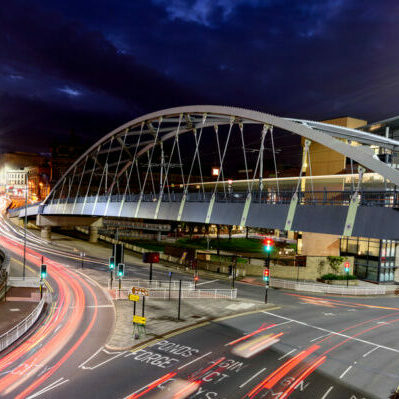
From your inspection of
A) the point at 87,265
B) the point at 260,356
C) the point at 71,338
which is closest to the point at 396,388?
the point at 260,356

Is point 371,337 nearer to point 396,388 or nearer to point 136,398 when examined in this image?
point 396,388

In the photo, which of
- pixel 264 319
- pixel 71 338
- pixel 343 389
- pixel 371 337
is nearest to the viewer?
pixel 343 389

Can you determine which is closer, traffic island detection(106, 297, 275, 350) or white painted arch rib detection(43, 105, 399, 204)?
white painted arch rib detection(43, 105, 399, 204)

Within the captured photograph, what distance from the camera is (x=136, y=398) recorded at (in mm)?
14188

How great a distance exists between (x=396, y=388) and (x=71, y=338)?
53.8 ft

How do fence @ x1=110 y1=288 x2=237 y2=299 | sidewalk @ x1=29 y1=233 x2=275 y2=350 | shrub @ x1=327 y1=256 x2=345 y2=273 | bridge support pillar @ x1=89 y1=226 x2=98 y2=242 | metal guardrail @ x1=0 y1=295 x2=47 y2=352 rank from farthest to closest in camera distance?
bridge support pillar @ x1=89 y1=226 x2=98 y2=242, shrub @ x1=327 y1=256 x2=345 y2=273, fence @ x1=110 y1=288 x2=237 y2=299, sidewalk @ x1=29 y1=233 x2=275 y2=350, metal guardrail @ x1=0 y1=295 x2=47 y2=352

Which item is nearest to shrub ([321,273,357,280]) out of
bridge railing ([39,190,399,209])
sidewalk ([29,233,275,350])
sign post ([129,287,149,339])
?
bridge railing ([39,190,399,209])

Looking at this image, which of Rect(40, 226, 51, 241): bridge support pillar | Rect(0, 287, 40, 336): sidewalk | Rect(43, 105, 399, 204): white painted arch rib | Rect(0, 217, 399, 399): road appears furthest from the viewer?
Rect(40, 226, 51, 241): bridge support pillar

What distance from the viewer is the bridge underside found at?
18.9 metres

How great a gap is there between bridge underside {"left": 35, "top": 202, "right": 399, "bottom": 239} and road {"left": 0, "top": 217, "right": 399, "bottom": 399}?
640 centimetres

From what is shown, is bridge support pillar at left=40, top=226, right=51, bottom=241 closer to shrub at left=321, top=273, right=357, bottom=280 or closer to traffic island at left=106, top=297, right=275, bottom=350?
traffic island at left=106, top=297, right=275, bottom=350

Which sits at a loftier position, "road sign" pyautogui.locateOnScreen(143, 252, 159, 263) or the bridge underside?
the bridge underside

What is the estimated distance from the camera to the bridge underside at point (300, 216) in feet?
62.1

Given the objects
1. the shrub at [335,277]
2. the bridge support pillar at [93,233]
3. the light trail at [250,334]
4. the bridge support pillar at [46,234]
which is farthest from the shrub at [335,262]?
the bridge support pillar at [46,234]
